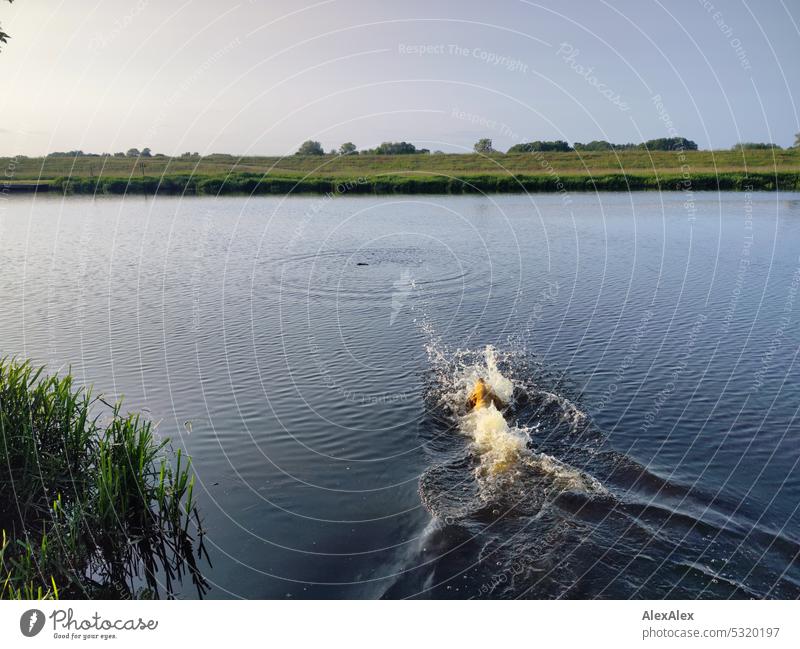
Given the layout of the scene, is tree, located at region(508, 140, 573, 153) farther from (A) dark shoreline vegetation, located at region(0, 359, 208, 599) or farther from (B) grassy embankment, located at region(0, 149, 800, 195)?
(A) dark shoreline vegetation, located at region(0, 359, 208, 599)

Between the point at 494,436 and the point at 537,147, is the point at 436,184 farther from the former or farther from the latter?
the point at 494,436

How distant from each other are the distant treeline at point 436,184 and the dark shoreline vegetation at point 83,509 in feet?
259

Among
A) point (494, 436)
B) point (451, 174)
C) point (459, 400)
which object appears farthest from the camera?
point (451, 174)

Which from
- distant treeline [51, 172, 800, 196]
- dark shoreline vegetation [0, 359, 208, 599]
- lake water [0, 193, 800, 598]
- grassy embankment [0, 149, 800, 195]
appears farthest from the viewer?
grassy embankment [0, 149, 800, 195]

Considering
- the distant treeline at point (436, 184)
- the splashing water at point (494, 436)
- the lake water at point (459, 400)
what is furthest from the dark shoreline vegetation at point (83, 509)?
the distant treeline at point (436, 184)

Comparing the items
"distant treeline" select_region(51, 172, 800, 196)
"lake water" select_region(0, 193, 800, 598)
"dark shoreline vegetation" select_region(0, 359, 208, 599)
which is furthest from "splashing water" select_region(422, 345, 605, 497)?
"distant treeline" select_region(51, 172, 800, 196)

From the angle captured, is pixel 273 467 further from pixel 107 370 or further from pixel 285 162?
pixel 285 162

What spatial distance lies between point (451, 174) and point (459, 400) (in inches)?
3152

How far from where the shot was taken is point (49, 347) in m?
26.9

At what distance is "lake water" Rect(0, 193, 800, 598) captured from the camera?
13383mm

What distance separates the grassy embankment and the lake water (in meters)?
45.1

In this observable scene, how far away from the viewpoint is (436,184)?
92125 mm

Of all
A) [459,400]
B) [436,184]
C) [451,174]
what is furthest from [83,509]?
[451,174]
